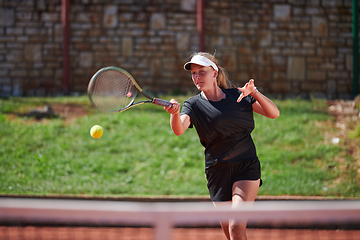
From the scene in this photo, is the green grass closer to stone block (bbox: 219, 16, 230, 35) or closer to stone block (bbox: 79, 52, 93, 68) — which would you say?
stone block (bbox: 79, 52, 93, 68)

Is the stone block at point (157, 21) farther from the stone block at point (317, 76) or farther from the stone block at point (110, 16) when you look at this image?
the stone block at point (317, 76)

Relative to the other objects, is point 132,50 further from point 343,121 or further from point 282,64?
point 343,121

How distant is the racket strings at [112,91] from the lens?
135 inches

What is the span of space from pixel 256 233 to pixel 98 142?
158 inches

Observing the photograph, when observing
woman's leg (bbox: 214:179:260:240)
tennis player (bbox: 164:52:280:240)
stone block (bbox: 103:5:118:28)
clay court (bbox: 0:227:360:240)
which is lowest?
clay court (bbox: 0:227:360:240)

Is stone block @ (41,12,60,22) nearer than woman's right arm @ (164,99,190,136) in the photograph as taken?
No

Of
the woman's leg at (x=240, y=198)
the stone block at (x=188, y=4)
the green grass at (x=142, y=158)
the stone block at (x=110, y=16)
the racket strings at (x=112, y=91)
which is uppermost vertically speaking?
the stone block at (x=188, y=4)

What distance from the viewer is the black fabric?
127 inches

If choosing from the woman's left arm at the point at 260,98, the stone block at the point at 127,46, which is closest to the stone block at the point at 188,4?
the stone block at the point at 127,46

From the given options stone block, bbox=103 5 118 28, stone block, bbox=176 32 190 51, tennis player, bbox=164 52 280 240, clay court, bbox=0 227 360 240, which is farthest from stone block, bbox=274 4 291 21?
tennis player, bbox=164 52 280 240

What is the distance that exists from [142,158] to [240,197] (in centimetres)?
464

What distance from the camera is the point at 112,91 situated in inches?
144

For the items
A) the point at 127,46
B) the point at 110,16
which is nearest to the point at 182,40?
the point at 127,46

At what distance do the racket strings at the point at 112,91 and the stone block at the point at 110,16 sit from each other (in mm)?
7725
